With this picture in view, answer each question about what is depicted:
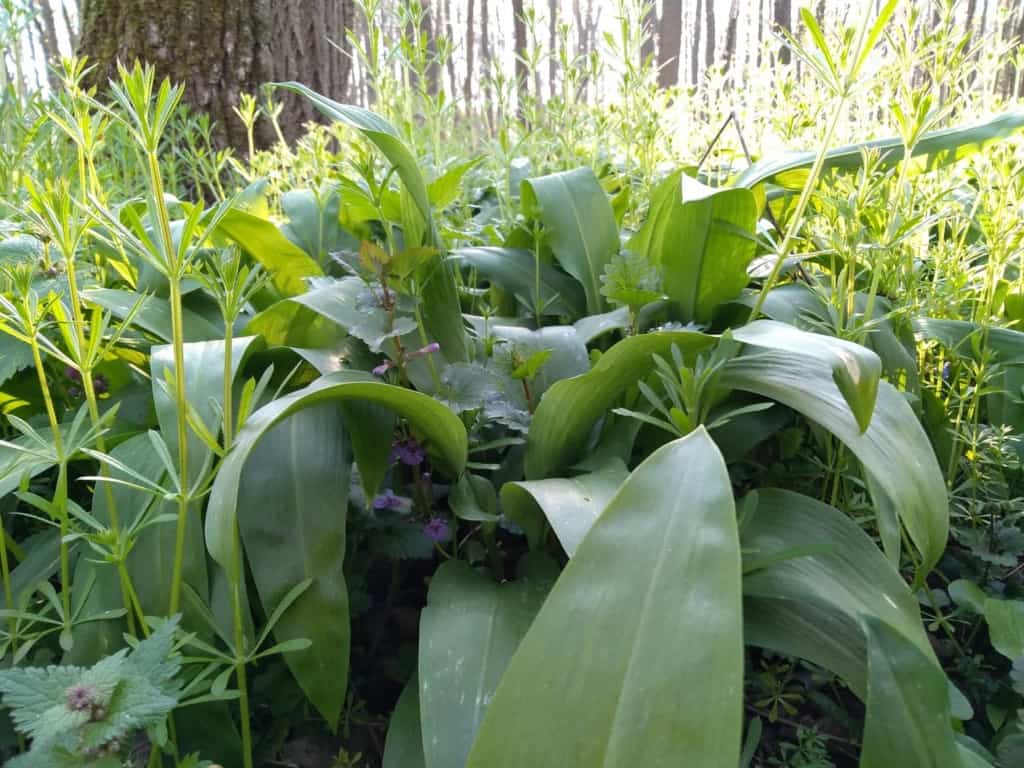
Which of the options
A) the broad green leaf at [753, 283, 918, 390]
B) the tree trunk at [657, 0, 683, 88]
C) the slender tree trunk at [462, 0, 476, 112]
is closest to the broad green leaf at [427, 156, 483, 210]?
the broad green leaf at [753, 283, 918, 390]

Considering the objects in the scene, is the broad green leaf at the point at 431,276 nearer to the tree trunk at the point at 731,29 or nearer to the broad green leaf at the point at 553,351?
the broad green leaf at the point at 553,351

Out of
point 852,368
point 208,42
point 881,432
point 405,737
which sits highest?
point 208,42

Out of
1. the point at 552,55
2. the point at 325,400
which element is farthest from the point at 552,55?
the point at 325,400

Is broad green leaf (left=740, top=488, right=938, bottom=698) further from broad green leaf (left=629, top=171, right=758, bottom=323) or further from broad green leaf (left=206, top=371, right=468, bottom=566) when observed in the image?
broad green leaf (left=629, top=171, right=758, bottom=323)

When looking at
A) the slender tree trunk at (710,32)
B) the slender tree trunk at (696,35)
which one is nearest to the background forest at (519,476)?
the slender tree trunk at (710,32)

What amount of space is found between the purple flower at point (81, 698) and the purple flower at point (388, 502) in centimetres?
47

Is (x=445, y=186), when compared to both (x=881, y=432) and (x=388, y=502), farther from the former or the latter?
(x=881, y=432)

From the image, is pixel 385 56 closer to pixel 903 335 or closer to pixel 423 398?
pixel 423 398

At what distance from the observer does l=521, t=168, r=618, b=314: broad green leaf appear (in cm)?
161

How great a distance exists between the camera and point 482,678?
91 cm

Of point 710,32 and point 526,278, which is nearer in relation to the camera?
point 526,278

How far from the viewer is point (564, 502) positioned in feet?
3.08

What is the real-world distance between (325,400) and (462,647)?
1.25 ft

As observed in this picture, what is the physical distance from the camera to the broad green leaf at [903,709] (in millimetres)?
789
